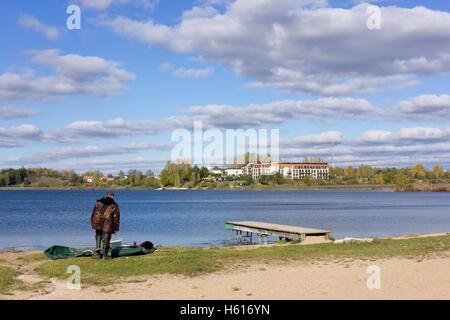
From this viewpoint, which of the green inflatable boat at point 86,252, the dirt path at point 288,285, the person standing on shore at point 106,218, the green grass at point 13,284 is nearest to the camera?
the dirt path at point 288,285

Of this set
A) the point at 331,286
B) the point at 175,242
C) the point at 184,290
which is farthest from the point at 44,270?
the point at 175,242

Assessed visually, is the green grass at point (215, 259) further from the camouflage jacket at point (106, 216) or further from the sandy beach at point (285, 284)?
the camouflage jacket at point (106, 216)

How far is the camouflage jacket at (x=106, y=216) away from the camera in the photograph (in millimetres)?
16359

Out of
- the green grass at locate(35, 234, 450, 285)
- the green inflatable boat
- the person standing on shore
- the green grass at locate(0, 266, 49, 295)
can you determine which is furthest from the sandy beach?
the person standing on shore

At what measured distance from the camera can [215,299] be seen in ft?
35.5

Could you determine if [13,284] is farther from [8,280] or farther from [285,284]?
[285,284]

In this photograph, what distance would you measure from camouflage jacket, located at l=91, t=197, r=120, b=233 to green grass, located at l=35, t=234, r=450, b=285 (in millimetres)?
1221

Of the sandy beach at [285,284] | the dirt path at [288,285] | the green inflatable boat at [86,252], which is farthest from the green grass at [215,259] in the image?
the dirt path at [288,285]

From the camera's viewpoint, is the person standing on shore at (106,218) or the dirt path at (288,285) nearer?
the dirt path at (288,285)

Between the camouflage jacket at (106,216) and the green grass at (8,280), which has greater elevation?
the camouflage jacket at (106,216)

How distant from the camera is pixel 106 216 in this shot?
1636cm

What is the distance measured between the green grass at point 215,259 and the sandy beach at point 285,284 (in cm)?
63
